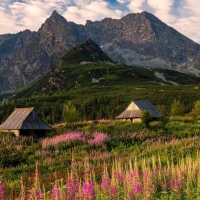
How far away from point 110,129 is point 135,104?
21.7 metres

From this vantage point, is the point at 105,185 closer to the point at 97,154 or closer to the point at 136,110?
the point at 97,154

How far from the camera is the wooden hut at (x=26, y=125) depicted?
1592 inches

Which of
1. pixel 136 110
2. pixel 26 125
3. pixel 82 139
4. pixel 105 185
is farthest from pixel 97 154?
pixel 136 110

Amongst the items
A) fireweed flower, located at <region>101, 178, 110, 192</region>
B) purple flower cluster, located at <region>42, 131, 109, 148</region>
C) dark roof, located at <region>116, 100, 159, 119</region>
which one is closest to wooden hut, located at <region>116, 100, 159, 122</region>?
dark roof, located at <region>116, 100, 159, 119</region>

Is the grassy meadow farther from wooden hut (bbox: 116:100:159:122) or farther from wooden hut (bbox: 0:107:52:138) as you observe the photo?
wooden hut (bbox: 116:100:159:122)

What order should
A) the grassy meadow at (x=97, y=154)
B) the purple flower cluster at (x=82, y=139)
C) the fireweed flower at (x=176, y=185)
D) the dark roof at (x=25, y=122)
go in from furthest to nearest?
the dark roof at (x=25, y=122) < the purple flower cluster at (x=82, y=139) < the grassy meadow at (x=97, y=154) < the fireweed flower at (x=176, y=185)

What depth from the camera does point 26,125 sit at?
40.8 meters

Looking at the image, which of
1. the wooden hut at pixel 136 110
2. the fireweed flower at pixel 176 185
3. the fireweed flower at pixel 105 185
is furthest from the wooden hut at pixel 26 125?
the fireweed flower at pixel 105 185

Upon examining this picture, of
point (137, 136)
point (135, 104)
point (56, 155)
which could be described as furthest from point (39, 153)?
point (135, 104)

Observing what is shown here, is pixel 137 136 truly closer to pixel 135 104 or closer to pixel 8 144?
pixel 8 144

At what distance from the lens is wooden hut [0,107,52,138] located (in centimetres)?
4044

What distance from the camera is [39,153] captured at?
25547 mm

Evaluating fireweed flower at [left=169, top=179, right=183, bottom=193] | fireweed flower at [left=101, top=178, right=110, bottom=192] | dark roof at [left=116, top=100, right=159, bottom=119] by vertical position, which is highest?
dark roof at [left=116, top=100, right=159, bottom=119]

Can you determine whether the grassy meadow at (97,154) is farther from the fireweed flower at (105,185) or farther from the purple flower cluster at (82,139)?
the fireweed flower at (105,185)
